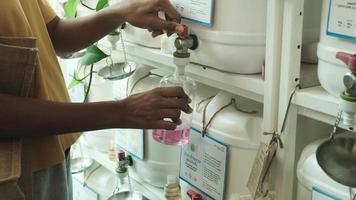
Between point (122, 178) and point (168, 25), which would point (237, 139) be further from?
point (122, 178)

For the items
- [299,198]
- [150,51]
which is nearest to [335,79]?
[299,198]

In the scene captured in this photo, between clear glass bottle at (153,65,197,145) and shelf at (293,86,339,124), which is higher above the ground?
shelf at (293,86,339,124)

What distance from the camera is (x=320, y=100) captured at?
0.77 meters

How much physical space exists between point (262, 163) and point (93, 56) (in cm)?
71

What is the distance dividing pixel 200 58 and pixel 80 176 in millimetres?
1044

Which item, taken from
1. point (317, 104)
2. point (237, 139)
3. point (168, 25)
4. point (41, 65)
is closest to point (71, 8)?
point (41, 65)

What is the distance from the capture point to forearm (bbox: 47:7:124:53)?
1.18 metres

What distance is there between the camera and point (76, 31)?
1.21 m

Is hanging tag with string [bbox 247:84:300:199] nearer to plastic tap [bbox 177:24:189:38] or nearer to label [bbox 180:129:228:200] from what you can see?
label [bbox 180:129:228:200]

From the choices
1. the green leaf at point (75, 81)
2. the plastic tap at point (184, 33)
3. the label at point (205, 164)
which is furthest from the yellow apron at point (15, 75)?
the green leaf at point (75, 81)

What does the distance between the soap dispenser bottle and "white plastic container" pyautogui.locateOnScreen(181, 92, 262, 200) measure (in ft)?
0.29

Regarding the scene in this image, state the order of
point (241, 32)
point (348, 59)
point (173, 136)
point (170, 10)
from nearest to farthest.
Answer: point (348, 59) < point (241, 32) < point (170, 10) < point (173, 136)

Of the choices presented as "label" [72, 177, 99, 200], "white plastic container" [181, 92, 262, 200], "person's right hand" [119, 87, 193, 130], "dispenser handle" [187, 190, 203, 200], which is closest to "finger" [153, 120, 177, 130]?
"person's right hand" [119, 87, 193, 130]

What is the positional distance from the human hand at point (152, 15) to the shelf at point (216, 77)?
0.11 m
